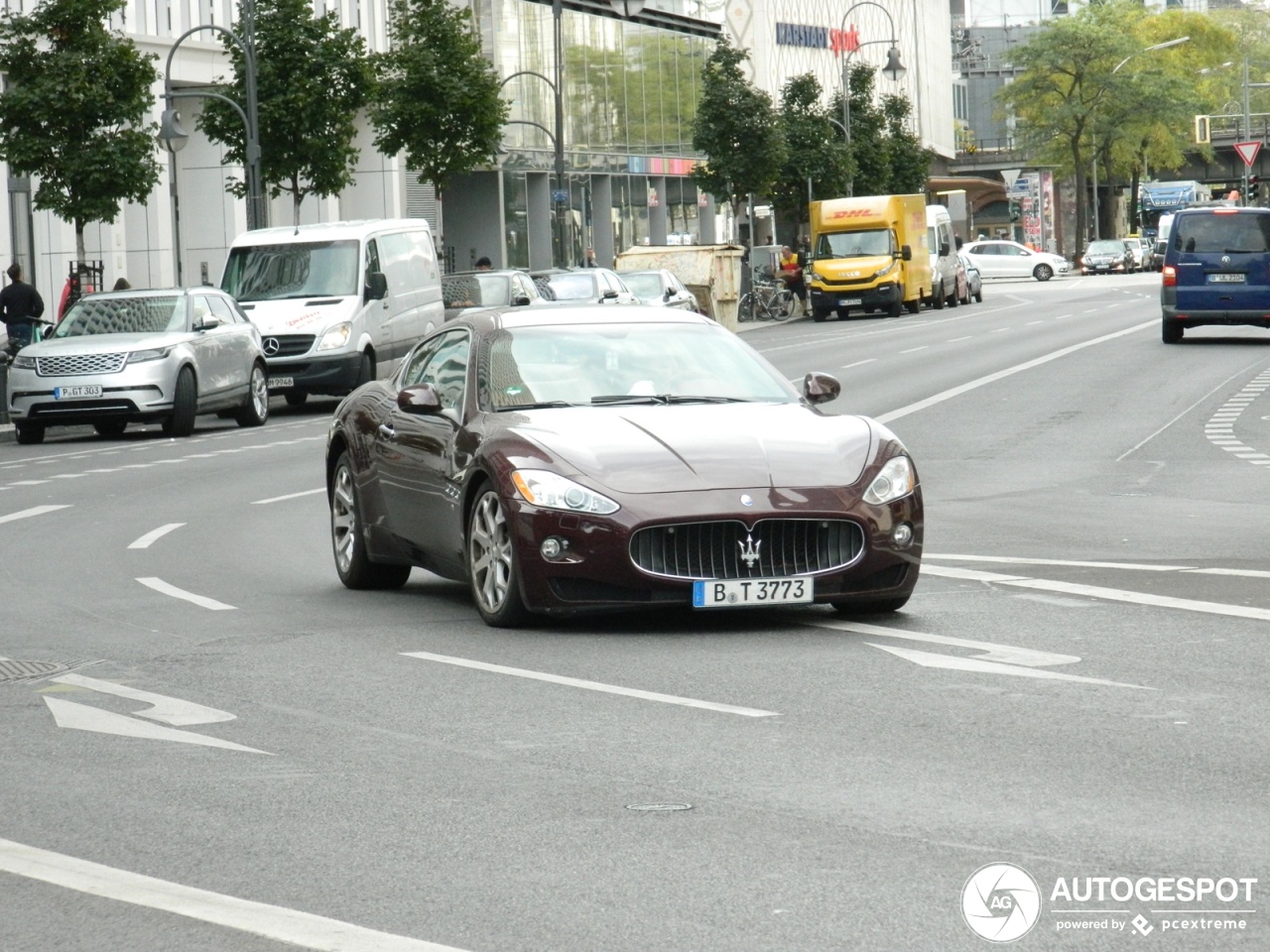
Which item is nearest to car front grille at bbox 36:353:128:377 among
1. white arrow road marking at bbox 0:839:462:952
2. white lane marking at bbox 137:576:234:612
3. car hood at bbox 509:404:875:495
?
white lane marking at bbox 137:576:234:612

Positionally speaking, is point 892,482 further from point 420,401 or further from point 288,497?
point 288,497

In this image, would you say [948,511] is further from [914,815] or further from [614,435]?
[914,815]

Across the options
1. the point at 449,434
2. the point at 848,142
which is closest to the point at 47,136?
the point at 449,434

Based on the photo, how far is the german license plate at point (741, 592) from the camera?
9.51m

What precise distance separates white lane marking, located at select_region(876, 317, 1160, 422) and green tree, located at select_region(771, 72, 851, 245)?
29.5 meters

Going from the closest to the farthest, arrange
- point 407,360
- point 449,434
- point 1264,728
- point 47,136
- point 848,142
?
1. point 1264,728
2. point 449,434
3. point 407,360
4. point 47,136
5. point 848,142

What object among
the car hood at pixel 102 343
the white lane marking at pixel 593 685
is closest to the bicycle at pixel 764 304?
the car hood at pixel 102 343

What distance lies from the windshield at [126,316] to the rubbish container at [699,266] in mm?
24480

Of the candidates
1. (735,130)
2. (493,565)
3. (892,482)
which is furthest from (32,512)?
(735,130)

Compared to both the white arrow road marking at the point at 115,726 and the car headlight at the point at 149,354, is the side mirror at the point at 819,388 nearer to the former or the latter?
the white arrow road marking at the point at 115,726

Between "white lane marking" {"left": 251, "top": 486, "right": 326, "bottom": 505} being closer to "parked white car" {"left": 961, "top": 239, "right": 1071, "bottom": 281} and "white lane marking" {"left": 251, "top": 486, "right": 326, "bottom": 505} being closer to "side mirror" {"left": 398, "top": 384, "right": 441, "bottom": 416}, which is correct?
"side mirror" {"left": 398, "top": 384, "right": 441, "bottom": 416}

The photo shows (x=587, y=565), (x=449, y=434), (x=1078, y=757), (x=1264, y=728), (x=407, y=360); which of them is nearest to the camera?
(x=1078, y=757)

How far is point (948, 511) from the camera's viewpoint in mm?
15375

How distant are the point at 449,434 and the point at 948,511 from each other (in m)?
5.61
